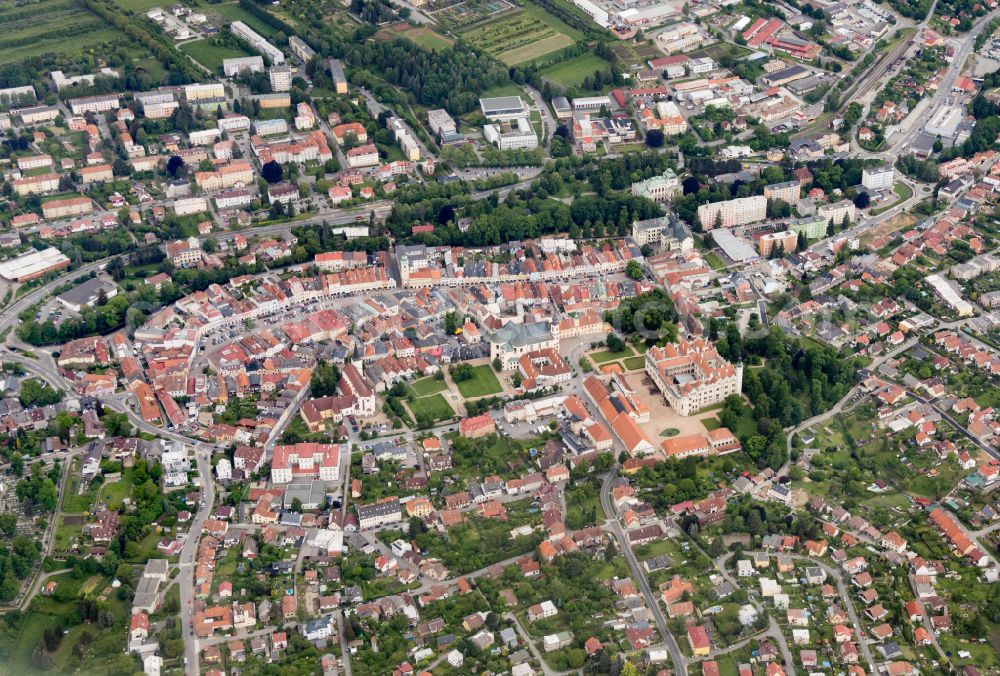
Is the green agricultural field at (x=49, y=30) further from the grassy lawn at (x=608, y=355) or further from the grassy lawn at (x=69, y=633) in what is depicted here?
the grassy lawn at (x=69, y=633)

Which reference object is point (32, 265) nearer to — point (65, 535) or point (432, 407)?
point (65, 535)

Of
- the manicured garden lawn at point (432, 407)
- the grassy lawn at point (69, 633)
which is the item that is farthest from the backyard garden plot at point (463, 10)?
the grassy lawn at point (69, 633)

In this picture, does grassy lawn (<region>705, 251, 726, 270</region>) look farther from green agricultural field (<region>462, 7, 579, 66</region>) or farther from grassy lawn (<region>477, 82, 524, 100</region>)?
green agricultural field (<region>462, 7, 579, 66</region>)

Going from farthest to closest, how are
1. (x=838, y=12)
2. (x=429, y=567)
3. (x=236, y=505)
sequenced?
(x=838, y=12) < (x=236, y=505) < (x=429, y=567)

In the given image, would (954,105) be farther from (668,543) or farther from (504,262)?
(668,543)

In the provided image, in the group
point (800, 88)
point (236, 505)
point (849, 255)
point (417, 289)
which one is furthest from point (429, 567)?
point (800, 88)

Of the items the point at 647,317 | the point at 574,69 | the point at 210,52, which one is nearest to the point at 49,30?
the point at 210,52
